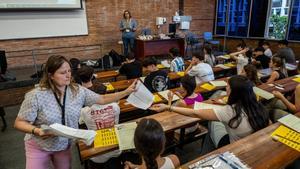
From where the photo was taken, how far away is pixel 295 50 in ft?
24.3

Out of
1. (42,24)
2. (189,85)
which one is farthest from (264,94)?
(42,24)

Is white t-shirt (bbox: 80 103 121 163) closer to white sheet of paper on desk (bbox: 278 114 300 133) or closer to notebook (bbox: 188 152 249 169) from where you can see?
notebook (bbox: 188 152 249 169)

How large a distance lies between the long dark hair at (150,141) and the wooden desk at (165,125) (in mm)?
513

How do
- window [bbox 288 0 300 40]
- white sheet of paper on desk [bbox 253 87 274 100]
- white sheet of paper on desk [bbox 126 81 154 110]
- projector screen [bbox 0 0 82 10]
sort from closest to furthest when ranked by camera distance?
white sheet of paper on desk [bbox 126 81 154 110], white sheet of paper on desk [bbox 253 87 274 100], projector screen [bbox 0 0 82 10], window [bbox 288 0 300 40]

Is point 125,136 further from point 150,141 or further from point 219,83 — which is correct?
point 219,83

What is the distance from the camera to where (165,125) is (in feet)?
6.51

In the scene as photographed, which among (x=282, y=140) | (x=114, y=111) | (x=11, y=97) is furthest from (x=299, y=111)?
(x=11, y=97)

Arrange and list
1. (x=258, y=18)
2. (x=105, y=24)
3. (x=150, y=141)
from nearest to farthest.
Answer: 1. (x=150, y=141)
2. (x=105, y=24)
3. (x=258, y=18)

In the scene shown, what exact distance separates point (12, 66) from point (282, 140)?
6.75 m

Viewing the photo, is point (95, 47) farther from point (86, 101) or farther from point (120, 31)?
point (86, 101)

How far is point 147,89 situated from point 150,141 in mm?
923

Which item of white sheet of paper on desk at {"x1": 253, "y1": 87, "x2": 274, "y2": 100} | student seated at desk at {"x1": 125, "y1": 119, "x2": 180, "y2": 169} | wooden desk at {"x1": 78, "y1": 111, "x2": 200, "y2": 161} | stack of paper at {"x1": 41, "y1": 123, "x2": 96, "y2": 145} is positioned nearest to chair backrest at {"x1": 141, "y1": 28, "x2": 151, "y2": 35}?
white sheet of paper on desk at {"x1": 253, "y1": 87, "x2": 274, "y2": 100}

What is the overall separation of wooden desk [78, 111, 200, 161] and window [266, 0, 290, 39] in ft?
24.3

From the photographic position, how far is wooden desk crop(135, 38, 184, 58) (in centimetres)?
740
